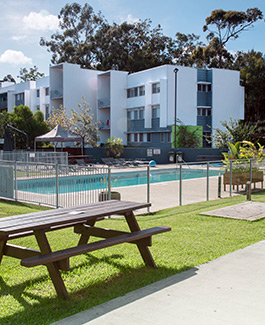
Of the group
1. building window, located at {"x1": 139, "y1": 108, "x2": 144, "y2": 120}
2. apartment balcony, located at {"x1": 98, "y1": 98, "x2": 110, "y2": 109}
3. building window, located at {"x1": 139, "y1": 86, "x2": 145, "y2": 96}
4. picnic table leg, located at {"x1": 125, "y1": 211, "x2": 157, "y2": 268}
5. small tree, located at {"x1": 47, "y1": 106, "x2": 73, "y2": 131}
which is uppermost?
building window, located at {"x1": 139, "y1": 86, "x2": 145, "y2": 96}

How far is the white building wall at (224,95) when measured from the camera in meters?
43.8

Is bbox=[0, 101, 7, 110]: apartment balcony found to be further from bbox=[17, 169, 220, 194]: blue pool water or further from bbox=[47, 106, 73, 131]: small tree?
bbox=[17, 169, 220, 194]: blue pool water

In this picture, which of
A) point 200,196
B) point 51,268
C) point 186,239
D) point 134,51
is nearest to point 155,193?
point 200,196

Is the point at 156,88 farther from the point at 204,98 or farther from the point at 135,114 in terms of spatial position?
the point at 204,98

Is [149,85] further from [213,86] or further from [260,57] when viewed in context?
[260,57]

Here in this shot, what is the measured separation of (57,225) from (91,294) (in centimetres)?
95

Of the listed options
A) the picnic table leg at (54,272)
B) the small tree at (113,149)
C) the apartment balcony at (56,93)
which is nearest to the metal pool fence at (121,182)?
the picnic table leg at (54,272)

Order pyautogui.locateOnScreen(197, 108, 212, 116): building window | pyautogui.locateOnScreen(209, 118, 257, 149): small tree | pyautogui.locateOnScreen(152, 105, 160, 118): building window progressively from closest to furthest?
pyautogui.locateOnScreen(209, 118, 257, 149): small tree
pyautogui.locateOnScreen(152, 105, 160, 118): building window
pyautogui.locateOnScreen(197, 108, 212, 116): building window

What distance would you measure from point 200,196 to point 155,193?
6.04 feet

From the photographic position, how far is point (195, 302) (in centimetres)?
420

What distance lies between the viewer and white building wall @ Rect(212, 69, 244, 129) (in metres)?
43.8

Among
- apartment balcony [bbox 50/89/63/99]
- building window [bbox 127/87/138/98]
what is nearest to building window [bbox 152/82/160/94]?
building window [bbox 127/87/138/98]

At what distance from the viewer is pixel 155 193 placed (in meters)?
15.6

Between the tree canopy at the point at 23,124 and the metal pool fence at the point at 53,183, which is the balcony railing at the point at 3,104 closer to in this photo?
the tree canopy at the point at 23,124
